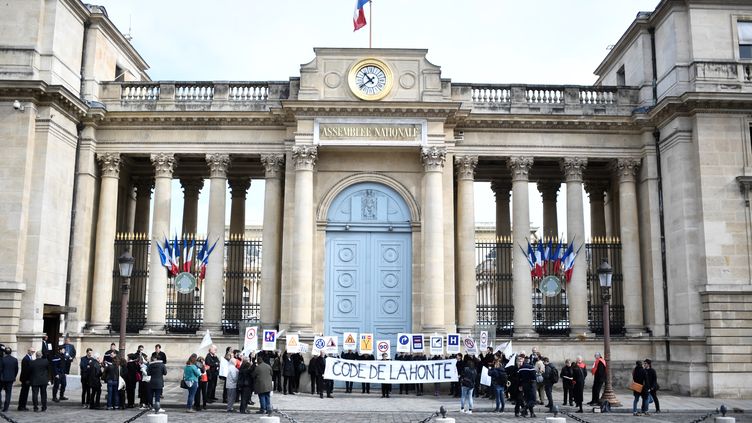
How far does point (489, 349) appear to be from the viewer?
2477 cm

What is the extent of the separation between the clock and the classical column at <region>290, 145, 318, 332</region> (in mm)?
2802

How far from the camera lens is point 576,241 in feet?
96.2

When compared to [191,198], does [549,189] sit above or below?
above

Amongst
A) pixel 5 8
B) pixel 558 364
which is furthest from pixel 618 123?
pixel 5 8

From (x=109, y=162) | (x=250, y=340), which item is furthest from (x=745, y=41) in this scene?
(x=109, y=162)

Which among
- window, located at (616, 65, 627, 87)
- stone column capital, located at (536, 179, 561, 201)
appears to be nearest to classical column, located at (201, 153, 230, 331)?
stone column capital, located at (536, 179, 561, 201)

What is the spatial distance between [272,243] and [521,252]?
9.55 m

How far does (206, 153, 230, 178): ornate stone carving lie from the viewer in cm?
2953

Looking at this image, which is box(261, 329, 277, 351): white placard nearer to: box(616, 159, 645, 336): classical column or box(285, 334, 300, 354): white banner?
box(285, 334, 300, 354): white banner

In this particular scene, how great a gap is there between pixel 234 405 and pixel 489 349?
8413mm

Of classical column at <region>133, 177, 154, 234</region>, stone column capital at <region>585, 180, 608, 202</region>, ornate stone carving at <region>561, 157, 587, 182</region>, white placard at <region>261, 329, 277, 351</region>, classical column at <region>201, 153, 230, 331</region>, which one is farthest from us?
classical column at <region>133, 177, 154, 234</region>

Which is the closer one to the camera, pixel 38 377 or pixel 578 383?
pixel 38 377

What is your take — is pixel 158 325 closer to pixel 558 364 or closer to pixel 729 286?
Answer: pixel 558 364

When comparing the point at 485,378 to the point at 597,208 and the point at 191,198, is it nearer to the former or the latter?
the point at 597,208
